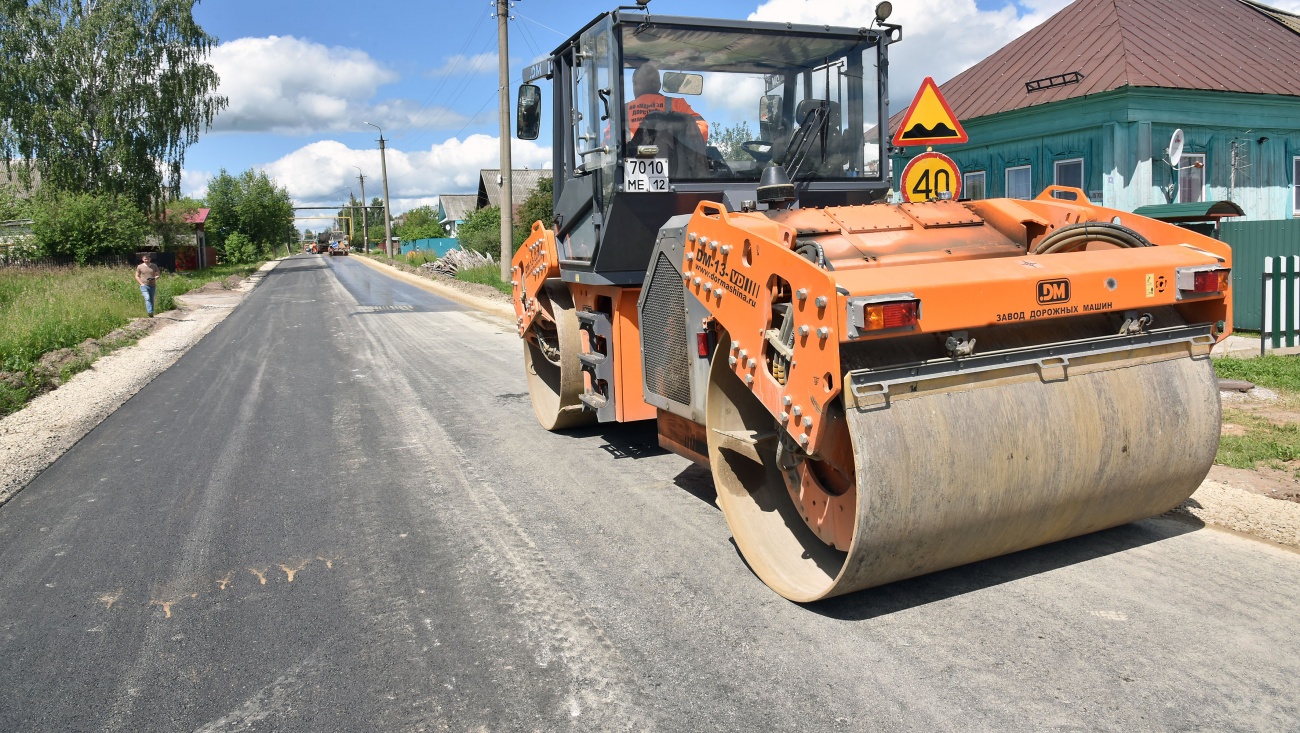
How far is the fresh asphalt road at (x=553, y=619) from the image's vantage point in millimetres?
3121

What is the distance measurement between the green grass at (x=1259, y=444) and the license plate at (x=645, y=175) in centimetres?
360

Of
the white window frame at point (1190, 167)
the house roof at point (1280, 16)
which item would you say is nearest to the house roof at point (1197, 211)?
the white window frame at point (1190, 167)

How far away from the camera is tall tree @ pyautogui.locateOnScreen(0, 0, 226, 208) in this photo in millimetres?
34312

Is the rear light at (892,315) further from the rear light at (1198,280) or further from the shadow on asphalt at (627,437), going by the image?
the shadow on asphalt at (627,437)

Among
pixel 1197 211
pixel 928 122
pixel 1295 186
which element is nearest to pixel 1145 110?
pixel 1295 186

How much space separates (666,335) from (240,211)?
65.5 m

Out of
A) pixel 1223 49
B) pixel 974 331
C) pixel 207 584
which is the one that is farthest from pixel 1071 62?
pixel 207 584

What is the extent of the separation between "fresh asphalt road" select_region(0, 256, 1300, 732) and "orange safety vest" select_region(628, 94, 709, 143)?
2212 mm

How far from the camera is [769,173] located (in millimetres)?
5250

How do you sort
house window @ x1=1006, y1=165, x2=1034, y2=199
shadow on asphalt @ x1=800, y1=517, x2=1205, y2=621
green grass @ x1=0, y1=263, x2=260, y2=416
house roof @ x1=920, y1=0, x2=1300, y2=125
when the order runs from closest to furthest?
1. shadow on asphalt @ x1=800, y1=517, x2=1205, y2=621
2. green grass @ x1=0, y1=263, x2=260, y2=416
3. house roof @ x1=920, y1=0, x2=1300, y2=125
4. house window @ x1=1006, y1=165, x2=1034, y2=199

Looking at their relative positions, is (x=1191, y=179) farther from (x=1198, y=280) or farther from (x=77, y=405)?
(x=77, y=405)

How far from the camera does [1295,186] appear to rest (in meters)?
16.8

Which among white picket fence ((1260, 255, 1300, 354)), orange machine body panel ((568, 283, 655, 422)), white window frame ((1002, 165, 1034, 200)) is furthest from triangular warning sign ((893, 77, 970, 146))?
white window frame ((1002, 165, 1034, 200))

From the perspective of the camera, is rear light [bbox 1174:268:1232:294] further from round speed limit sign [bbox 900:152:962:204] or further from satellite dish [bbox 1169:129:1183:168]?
satellite dish [bbox 1169:129:1183:168]
